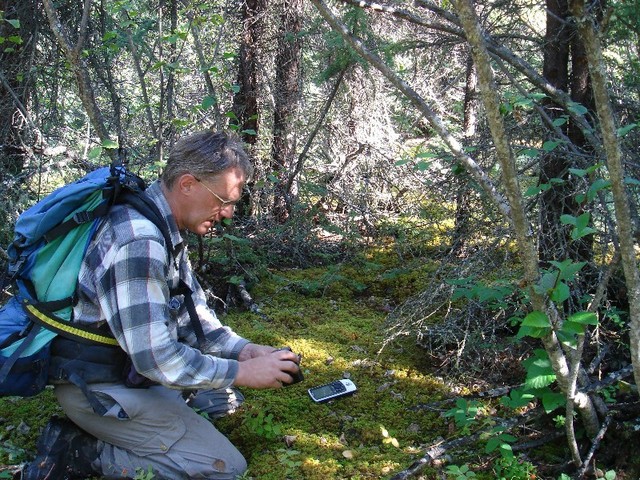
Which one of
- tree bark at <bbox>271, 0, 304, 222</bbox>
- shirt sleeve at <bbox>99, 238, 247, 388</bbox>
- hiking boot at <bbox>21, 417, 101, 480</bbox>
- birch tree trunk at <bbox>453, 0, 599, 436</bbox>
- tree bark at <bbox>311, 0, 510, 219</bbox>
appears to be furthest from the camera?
tree bark at <bbox>271, 0, 304, 222</bbox>

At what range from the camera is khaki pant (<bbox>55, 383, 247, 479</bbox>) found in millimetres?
2926

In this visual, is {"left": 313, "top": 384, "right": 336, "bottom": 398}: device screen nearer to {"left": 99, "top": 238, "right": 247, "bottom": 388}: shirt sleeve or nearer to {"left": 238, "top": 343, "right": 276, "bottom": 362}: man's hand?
{"left": 238, "top": 343, "right": 276, "bottom": 362}: man's hand

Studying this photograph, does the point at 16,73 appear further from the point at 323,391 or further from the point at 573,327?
the point at 573,327

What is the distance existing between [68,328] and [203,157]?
1037 millimetres

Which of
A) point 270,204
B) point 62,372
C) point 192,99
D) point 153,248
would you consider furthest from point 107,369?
point 192,99

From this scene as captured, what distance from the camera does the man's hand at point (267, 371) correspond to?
287cm

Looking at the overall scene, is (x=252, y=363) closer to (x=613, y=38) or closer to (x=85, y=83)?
(x=85, y=83)

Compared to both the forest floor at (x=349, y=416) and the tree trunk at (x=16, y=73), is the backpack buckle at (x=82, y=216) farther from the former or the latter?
the tree trunk at (x=16, y=73)

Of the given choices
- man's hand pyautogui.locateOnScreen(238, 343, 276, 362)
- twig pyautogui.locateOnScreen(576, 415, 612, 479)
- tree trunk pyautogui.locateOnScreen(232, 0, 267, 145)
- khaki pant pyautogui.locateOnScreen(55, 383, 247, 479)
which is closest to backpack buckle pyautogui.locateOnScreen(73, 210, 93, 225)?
khaki pant pyautogui.locateOnScreen(55, 383, 247, 479)

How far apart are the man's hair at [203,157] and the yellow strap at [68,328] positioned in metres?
0.81

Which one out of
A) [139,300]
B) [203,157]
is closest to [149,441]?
[139,300]

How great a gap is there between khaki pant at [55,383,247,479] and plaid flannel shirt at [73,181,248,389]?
1.21 feet

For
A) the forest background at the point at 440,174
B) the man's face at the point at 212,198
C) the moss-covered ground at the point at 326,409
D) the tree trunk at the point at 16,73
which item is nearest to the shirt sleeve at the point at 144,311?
the man's face at the point at 212,198

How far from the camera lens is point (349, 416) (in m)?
3.52
